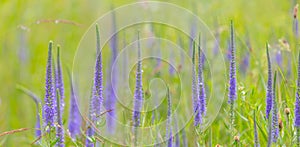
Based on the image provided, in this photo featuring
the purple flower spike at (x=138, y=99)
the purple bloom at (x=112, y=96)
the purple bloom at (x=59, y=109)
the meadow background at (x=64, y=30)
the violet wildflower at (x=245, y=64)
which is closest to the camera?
the purple bloom at (x=59, y=109)

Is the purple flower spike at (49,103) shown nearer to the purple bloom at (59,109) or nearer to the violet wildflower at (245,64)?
the purple bloom at (59,109)

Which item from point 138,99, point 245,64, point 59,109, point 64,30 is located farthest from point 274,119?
point 64,30

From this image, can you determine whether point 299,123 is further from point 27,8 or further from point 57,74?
point 27,8

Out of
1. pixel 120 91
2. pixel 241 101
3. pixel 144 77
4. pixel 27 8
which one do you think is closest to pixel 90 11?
pixel 27 8

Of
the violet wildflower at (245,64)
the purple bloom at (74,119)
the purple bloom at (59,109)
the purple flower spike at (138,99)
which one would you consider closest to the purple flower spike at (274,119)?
the purple flower spike at (138,99)

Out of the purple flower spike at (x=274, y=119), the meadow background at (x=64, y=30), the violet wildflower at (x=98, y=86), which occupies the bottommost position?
the purple flower spike at (x=274, y=119)

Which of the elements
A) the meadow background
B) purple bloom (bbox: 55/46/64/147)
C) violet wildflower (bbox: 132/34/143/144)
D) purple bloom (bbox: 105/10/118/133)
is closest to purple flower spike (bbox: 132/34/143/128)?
violet wildflower (bbox: 132/34/143/144)

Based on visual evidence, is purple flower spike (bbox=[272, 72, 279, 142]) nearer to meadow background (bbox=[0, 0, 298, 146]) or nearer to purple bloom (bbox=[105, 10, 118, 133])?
purple bloom (bbox=[105, 10, 118, 133])

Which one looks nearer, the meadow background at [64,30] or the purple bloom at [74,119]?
the purple bloom at [74,119]

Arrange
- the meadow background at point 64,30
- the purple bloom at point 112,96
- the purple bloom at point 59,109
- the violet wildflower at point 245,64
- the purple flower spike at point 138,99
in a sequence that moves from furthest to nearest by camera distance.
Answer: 1. the meadow background at point 64,30
2. the violet wildflower at point 245,64
3. the purple bloom at point 112,96
4. the purple flower spike at point 138,99
5. the purple bloom at point 59,109

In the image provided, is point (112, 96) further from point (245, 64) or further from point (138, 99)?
point (245, 64)

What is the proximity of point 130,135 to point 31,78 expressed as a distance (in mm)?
2025

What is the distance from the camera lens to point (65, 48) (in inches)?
157

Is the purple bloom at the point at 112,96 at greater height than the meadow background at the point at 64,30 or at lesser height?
lesser
